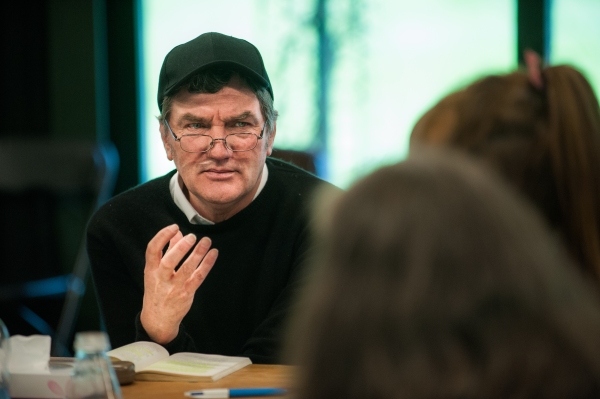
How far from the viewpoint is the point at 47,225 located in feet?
12.2

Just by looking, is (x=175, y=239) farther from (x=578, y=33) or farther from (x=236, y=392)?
(x=578, y=33)

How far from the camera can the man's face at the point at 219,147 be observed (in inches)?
69.8

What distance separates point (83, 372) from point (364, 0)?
326 centimetres

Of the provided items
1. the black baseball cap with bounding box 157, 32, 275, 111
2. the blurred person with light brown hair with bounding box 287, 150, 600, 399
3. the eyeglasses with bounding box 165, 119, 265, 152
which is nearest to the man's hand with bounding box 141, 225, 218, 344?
the eyeglasses with bounding box 165, 119, 265, 152

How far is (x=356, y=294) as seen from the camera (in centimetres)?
47

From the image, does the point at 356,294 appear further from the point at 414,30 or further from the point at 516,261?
the point at 414,30

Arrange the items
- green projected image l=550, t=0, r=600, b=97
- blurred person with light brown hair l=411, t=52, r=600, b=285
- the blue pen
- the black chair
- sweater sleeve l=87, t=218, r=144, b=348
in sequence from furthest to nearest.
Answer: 1. green projected image l=550, t=0, r=600, b=97
2. the black chair
3. sweater sleeve l=87, t=218, r=144, b=348
4. the blue pen
5. blurred person with light brown hair l=411, t=52, r=600, b=285

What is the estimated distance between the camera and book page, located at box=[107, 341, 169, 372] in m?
1.35

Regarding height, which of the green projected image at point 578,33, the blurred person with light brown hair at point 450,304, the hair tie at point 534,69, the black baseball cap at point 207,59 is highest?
the green projected image at point 578,33

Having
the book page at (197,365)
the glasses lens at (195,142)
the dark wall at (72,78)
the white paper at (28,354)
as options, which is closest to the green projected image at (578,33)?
the dark wall at (72,78)

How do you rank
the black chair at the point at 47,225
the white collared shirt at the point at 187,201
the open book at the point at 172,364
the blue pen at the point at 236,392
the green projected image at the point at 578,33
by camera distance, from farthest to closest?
the green projected image at the point at 578,33, the black chair at the point at 47,225, the white collared shirt at the point at 187,201, the open book at the point at 172,364, the blue pen at the point at 236,392

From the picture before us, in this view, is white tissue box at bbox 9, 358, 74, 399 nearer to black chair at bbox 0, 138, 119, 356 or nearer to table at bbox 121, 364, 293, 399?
table at bbox 121, 364, 293, 399

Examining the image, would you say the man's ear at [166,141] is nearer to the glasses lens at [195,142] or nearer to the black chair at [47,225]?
the glasses lens at [195,142]

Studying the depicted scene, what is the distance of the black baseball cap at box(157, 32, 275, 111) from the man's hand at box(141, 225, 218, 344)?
0.42m
